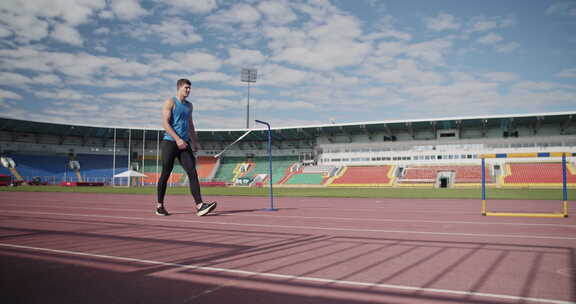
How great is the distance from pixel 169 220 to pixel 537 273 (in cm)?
597

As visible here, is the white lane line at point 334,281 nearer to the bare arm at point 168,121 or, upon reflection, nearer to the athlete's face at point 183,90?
the bare arm at point 168,121

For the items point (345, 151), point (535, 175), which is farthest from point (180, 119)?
point (345, 151)

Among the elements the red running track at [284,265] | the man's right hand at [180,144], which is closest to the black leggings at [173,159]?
the man's right hand at [180,144]

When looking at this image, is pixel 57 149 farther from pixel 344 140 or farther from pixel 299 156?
pixel 344 140

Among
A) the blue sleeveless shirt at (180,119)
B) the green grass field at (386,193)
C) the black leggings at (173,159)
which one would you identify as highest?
the blue sleeveless shirt at (180,119)

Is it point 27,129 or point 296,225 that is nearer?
point 296,225

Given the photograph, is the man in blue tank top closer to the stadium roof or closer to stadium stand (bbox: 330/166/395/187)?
stadium stand (bbox: 330/166/395/187)

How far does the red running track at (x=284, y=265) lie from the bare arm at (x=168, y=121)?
1.86 meters

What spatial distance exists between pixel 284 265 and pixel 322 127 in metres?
57.6

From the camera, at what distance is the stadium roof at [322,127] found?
165ft

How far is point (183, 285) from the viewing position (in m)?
2.90

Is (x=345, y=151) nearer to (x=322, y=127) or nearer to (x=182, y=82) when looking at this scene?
(x=322, y=127)

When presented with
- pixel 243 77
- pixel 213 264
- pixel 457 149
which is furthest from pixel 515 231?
pixel 243 77

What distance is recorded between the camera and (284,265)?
3.54 m
